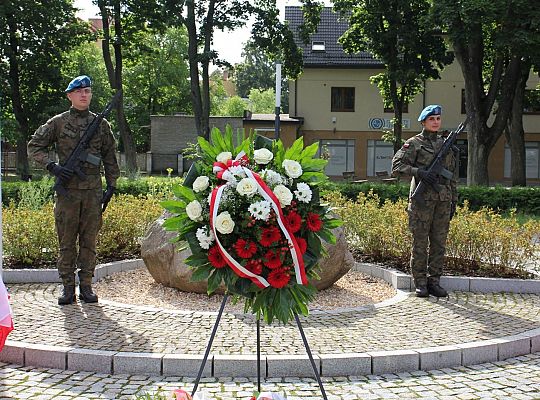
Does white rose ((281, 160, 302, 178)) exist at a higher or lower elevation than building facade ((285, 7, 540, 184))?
lower

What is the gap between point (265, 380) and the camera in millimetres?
6133

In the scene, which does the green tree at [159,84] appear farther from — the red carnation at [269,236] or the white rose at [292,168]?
the red carnation at [269,236]

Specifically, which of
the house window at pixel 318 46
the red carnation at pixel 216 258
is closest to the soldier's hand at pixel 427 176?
the red carnation at pixel 216 258

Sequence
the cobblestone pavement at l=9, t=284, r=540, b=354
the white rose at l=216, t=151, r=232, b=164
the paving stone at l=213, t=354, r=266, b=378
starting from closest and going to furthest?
1. the white rose at l=216, t=151, r=232, b=164
2. the paving stone at l=213, t=354, r=266, b=378
3. the cobblestone pavement at l=9, t=284, r=540, b=354

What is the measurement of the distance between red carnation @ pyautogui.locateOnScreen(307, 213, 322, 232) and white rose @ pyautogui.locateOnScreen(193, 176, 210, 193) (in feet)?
2.31

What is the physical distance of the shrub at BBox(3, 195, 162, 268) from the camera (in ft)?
35.7

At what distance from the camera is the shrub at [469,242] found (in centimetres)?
1080

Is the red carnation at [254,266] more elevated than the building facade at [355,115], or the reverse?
the building facade at [355,115]

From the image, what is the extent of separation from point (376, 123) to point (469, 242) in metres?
36.8

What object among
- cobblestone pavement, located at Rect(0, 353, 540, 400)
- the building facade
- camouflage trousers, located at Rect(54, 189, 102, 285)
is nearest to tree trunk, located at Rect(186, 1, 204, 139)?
the building facade

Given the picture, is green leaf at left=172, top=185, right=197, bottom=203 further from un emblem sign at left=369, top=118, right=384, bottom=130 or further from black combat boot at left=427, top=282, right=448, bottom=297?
un emblem sign at left=369, top=118, right=384, bottom=130

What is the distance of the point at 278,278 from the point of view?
4570 mm

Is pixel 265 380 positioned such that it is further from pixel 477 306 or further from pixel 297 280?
pixel 477 306

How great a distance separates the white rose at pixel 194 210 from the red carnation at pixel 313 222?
2.31 ft
